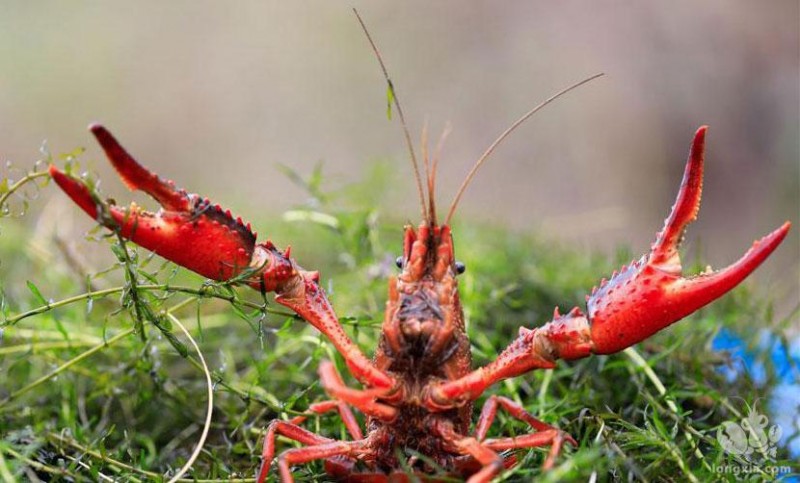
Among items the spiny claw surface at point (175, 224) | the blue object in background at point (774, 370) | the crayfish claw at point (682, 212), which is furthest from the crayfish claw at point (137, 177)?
the blue object in background at point (774, 370)

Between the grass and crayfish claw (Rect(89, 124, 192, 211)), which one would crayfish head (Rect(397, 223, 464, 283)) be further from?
crayfish claw (Rect(89, 124, 192, 211))

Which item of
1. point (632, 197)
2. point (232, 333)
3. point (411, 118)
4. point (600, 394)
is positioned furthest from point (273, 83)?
point (600, 394)

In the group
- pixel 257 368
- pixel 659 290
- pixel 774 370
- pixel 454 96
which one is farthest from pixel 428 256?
pixel 454 96

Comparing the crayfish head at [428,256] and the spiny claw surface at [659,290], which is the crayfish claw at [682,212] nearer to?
the spiny claw surface at [659,290]

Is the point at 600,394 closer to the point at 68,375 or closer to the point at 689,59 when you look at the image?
the point at 68,375

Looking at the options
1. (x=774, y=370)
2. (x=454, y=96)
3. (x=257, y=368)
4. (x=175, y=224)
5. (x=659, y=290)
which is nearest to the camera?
(x=659, y=290)

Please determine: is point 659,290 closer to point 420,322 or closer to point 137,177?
point 420,322
